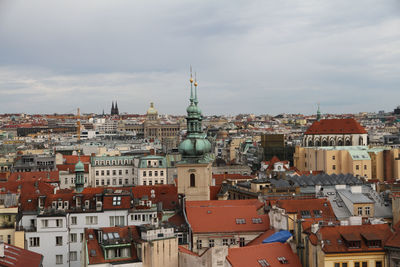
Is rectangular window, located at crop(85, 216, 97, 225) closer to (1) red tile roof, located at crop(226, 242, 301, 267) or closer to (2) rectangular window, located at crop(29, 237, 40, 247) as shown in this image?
(2) rectangular window, located at crop(29, 237, 40, 247)

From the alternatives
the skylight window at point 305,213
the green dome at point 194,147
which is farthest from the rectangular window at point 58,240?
the skylight window at point 305,213

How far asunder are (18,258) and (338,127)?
95074 millimetres

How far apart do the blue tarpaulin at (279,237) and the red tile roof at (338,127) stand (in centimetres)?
8235

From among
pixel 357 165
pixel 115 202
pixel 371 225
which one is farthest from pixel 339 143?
pixel 371 225

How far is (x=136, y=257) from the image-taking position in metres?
41.2

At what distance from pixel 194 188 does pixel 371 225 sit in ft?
81.5

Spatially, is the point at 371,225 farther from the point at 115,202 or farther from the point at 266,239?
the point at 115,202

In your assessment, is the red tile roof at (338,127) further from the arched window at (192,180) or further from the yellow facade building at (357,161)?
the arched window at (192,180)

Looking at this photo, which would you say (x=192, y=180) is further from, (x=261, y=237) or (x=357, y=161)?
(x=357, y=161)

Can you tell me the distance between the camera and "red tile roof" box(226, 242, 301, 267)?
130 ft

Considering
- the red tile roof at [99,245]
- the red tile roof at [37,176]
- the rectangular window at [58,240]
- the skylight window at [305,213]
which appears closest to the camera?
the red tile roof at [99,245]

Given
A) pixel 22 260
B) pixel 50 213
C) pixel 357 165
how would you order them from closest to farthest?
pixel 22 260
pixel 50 213
pixel 357 165

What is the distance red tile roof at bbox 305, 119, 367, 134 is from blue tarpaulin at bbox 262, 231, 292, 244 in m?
82.3

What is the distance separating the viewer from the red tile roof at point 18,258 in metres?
37.6
